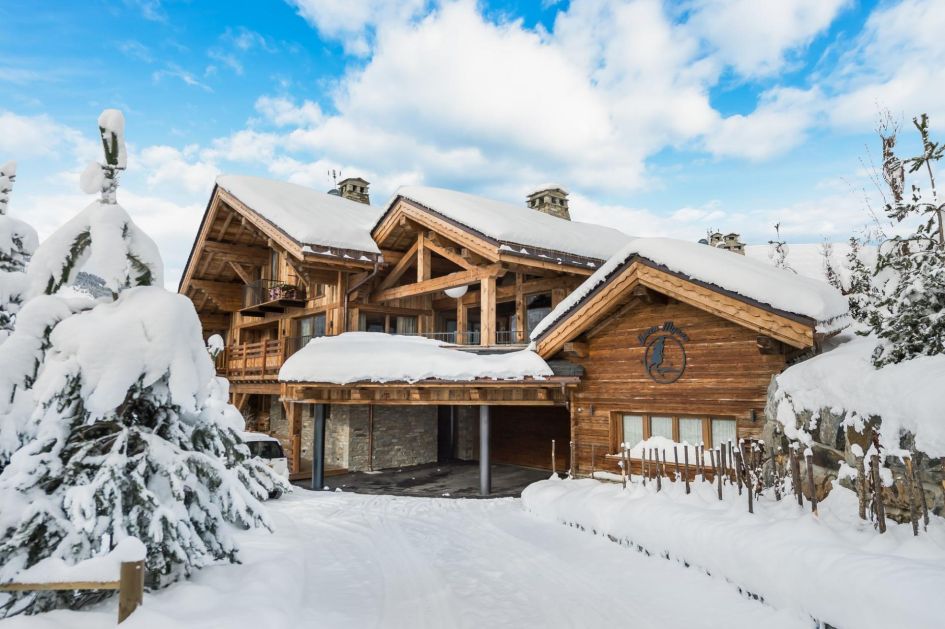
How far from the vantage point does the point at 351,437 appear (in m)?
16.8

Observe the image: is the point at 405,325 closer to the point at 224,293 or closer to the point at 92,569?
the point at 224,293

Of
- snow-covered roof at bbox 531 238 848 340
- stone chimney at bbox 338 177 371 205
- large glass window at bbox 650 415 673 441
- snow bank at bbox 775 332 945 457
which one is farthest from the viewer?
stone chimney at bbox 338 177 371 205

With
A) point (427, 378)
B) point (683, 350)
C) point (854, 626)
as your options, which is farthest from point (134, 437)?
point (683, 350)

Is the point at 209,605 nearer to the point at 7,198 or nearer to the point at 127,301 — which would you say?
the point at 127,301

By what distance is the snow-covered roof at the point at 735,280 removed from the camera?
812 centimetres

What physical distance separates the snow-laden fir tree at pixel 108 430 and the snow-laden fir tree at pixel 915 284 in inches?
311

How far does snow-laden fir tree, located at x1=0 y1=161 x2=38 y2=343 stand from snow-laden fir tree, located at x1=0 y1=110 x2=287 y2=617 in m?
2.03

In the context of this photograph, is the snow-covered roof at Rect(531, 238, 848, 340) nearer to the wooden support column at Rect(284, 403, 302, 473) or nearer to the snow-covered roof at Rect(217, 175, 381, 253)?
the snow-covered roof at Rect(217, 175, 381, 253)

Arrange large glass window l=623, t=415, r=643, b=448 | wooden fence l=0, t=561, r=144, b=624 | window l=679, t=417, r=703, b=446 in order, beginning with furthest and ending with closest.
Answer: large glass window l=623, t=415, r=643, b=448, window l=679, t=417, r=703, b=446, wooden fence l=0, t=561, r=144, b=624

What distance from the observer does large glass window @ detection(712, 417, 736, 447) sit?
391 inches

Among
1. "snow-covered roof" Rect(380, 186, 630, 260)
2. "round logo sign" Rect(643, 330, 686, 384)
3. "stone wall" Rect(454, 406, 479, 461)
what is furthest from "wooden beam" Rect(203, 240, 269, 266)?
"round logo sign" Rect(643, 330, 686, 384)

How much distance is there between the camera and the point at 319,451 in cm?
1402

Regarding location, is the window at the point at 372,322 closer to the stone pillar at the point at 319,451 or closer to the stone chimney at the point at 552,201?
the stone pillar at the point at 319,451

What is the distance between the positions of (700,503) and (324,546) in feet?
19.0
